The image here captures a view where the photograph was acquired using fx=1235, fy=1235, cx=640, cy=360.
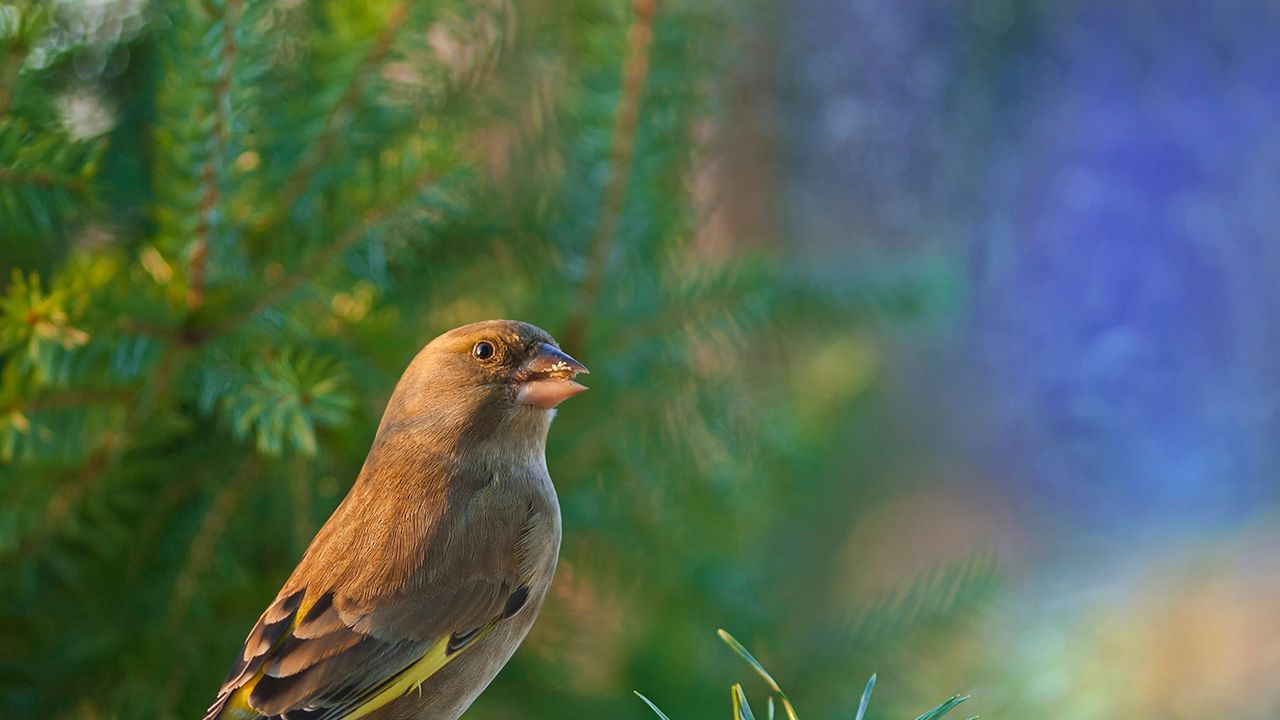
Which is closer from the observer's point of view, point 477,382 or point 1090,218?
point 477,382

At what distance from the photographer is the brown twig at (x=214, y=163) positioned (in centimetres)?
56

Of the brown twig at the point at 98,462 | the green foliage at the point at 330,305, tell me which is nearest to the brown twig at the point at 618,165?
the green foliage at the point at 330,305

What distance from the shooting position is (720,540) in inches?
35.5

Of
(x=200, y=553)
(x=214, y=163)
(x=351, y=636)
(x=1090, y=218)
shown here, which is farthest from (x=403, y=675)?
(x=1090, y=218)

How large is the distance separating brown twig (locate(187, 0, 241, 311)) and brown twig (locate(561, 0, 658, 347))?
8.9 inches

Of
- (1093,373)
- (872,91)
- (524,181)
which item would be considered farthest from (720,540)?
(1093,373)

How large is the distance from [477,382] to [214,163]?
18 centimetres

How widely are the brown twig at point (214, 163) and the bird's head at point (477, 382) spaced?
0.11 metres

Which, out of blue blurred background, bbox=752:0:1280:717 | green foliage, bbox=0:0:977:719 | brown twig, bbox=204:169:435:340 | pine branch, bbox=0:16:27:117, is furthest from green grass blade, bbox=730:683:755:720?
blue blurred background, bbox=752:0:1280:717

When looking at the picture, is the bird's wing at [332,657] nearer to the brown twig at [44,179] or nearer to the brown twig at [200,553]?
the brown twig at [200,553]

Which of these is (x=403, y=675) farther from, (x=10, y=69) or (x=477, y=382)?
(x=10, y=69)

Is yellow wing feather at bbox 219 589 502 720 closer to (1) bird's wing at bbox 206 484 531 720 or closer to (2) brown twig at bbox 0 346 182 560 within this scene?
(1) bird's wing at bbox 206 484 531 720

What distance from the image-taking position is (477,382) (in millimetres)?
674

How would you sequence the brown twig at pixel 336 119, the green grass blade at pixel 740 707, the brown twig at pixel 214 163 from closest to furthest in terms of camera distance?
1. the green grass blade at pixel 740 707
2. the brown twig at pixel 214 163
3. the brown twig at pixel 336 119
